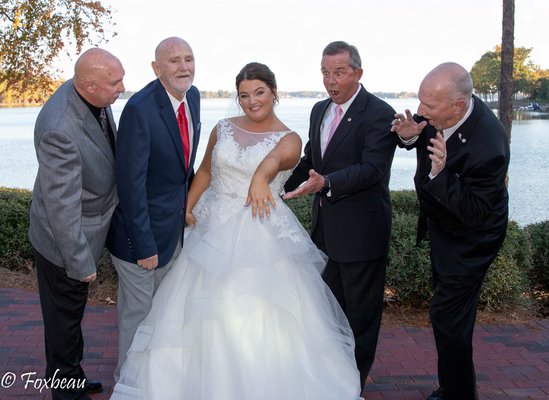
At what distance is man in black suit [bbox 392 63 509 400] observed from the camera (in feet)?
11.1

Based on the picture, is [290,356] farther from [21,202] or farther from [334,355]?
[21,202]

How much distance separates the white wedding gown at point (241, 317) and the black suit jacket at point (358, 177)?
275 millimetres

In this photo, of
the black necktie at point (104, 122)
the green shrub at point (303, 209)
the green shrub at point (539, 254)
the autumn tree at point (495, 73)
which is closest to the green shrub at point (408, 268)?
the green shrub at point (303, 209)

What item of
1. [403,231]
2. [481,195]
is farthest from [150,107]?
[403,231]

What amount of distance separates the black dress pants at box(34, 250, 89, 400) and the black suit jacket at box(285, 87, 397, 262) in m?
1.55

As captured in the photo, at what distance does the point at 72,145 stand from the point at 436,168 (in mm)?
1939

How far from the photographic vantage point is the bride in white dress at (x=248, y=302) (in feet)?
11.5

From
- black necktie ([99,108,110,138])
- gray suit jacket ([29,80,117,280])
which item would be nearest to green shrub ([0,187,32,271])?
gray suit jacket ([29,80,117,280])

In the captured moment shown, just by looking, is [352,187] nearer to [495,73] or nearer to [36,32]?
[36,32]

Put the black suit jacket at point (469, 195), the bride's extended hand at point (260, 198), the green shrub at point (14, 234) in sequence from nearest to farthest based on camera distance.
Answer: the black suit jacket at point (469, 195)
the bride's extended hand at point (260, 198)
the green shrub at point (14, 234)

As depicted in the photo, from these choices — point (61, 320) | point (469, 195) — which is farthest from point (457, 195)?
point (61, 320)

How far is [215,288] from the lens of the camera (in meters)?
3.59

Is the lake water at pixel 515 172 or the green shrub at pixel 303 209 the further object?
the lake water at pixel 515 172

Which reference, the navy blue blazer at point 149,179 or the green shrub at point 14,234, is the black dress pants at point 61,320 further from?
the green shrub at point 14,234
